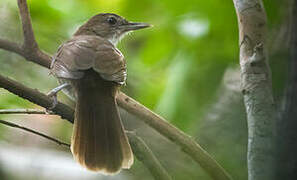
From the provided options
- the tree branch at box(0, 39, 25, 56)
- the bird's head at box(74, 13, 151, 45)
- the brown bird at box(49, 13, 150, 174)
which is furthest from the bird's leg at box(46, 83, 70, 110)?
the bird's head at box(74, 13, 151, 45)

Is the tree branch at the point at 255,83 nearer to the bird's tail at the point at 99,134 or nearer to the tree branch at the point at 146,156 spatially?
the tree branch at the point at 146,156

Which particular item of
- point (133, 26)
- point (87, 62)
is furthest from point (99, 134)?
point (133, 26)

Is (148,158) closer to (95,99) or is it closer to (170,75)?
(95,99)

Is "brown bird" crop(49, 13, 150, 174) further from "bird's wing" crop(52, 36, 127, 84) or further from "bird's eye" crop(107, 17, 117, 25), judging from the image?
"bird's eye" crop(107, 17, 117, 25)

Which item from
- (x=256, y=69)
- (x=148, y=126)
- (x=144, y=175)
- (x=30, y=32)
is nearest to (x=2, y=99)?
(x=30, y=32)

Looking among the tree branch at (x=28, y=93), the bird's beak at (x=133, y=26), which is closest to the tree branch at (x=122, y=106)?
the tree branch at (x=28, y=93)

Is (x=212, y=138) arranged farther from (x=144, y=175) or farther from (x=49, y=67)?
(x=49, y=67)
